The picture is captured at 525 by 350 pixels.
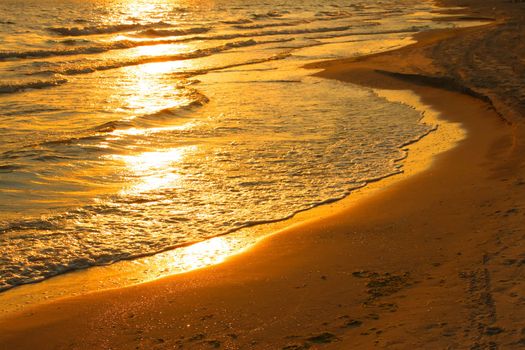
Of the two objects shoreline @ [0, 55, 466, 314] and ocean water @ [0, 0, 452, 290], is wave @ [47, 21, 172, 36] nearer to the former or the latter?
ocean water @ [0, 0, 452, 290]

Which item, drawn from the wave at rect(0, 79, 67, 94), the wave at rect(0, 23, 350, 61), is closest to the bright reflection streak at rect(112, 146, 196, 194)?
the wave at rect(0, 79, 67, 94)

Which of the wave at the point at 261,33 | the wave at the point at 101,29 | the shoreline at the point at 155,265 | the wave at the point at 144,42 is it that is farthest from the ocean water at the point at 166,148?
the wave at the point at 101,29

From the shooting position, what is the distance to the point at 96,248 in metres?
6.38

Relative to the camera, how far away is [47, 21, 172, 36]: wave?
112ft

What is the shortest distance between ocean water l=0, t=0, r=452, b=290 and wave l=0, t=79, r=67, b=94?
0.18 ft

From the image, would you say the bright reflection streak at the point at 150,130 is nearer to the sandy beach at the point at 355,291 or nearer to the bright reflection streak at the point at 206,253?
the sandy beach at the point at 355,291

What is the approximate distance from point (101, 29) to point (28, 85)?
19351 mm

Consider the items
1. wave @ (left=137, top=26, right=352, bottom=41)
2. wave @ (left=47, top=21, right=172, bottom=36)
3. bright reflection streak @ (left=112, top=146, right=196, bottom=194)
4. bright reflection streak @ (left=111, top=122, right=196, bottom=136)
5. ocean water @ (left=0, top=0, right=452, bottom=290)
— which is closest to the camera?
ocean water @ (left=0, top=0, right=452, bottom=290)

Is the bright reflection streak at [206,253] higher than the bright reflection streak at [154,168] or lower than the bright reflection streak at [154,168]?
lower

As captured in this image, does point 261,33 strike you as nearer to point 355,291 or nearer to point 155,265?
point 155,265

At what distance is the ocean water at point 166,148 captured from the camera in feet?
22.5

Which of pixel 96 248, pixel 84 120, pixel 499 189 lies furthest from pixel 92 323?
pixel 84 120

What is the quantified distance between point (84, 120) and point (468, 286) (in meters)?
9.50

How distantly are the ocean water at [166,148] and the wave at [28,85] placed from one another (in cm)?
5
